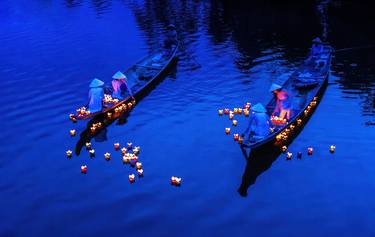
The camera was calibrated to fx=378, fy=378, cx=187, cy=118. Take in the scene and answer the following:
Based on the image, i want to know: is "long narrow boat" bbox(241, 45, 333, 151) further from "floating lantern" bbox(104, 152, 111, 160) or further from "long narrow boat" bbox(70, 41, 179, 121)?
"long narrow boat" bbox(70, 41, 179, 121)

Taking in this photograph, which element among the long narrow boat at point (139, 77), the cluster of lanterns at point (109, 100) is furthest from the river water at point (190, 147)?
the cluster of lanterns at point (109, 100)

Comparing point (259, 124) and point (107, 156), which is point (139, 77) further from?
point (259, 124)

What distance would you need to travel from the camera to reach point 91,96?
711 inches

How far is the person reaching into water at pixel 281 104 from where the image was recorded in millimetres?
16172

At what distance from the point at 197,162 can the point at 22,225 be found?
6.75 meters

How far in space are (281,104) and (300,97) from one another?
2786 mm

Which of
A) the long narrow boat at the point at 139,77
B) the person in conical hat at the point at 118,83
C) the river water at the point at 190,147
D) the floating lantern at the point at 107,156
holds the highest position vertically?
the person in conical hat at the point at 118,83

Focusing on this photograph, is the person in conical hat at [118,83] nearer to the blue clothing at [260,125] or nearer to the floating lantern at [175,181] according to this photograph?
the floating lantern at [175,181]

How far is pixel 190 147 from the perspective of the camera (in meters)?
16.5

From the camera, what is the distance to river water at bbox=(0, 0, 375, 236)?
40.4 feet

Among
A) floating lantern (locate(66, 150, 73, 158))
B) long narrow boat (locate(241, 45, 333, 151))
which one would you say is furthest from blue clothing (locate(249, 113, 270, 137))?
floating lantern (locate(66, 150, 73, 158))

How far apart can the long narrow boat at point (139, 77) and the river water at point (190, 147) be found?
758 millimetres

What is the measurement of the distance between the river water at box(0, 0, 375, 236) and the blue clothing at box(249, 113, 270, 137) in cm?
135

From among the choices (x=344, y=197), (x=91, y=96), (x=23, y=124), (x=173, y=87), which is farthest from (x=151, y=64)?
(x=344, y=197)
